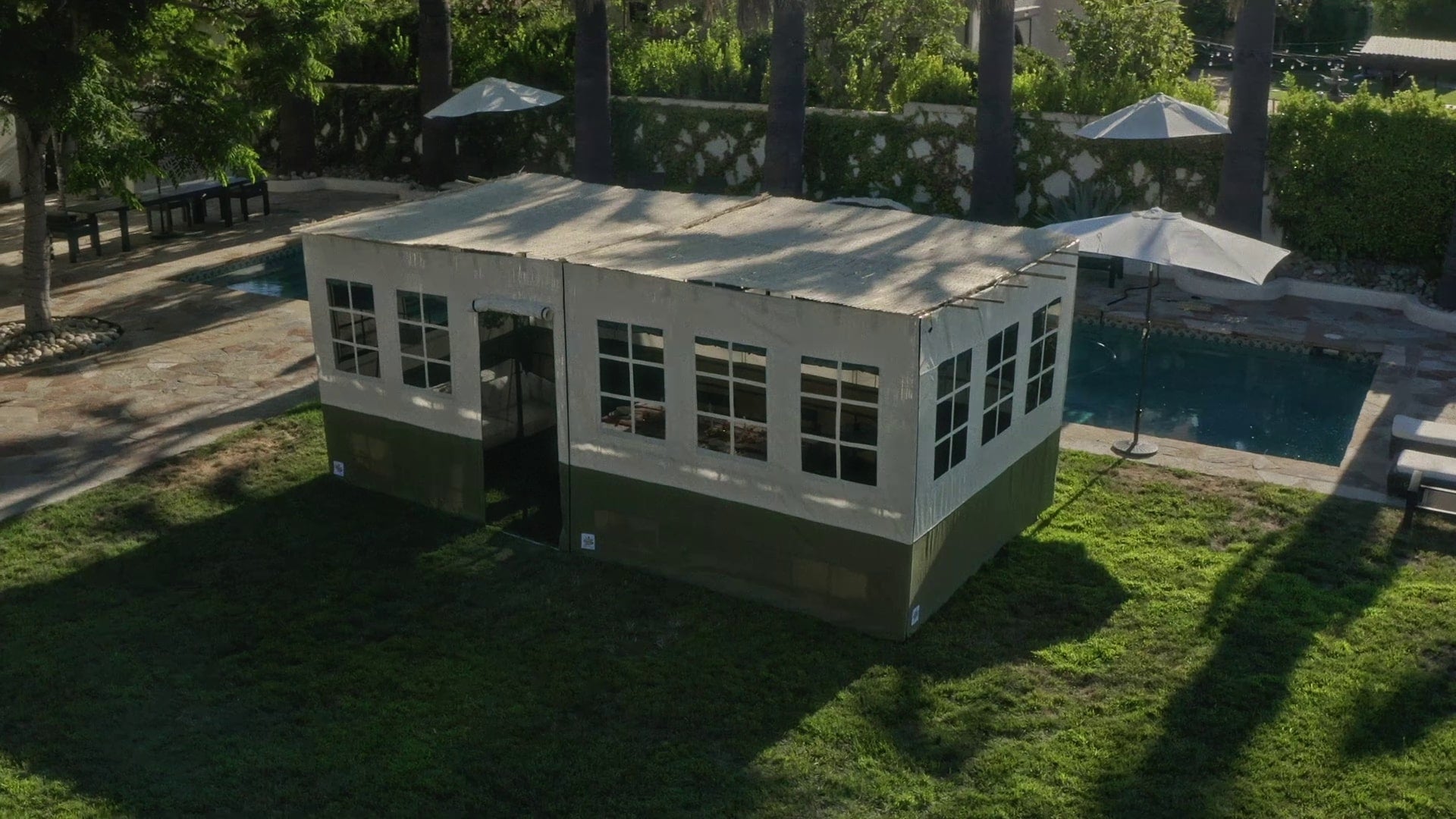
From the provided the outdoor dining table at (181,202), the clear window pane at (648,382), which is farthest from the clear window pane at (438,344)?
the outdoor dining table at (181,202)

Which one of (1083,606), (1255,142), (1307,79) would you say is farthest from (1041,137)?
(1307,79)

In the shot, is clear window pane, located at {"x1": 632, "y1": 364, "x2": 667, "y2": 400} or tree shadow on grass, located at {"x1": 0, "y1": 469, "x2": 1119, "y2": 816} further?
clear window pane, located at {"x1": 632, "y1": 364, "x2": 667, "y2": 400}

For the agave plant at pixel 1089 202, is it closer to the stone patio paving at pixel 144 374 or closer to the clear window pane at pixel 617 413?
the stone patio paving at pixel 144 374

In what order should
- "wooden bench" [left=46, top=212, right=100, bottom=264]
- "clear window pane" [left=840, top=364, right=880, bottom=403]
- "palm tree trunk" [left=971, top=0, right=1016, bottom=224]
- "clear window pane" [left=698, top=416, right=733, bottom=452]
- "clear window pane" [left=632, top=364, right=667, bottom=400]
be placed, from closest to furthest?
"clear window pane" [left=840, top=364, right=880, bottom=403], "clear window pane" [left=698, top=416, right=733, bottom=452], "clear window pane" [left=632, top=364, right=667, bottom=400], "palm tree trunk" [left=971, top=0, right=1016, bottom=224], "wooden bench" [left=46, top=212, right=100, bottom=264]

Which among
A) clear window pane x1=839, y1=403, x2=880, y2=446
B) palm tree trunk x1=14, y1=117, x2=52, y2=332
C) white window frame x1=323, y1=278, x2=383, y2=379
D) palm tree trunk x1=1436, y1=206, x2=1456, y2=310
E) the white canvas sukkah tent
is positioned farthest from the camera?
palm tree trunk x1=1436, y1=206, x2=1456, y2=310

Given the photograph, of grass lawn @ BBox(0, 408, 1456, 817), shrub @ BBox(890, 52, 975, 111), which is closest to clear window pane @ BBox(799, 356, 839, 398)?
grass lawn @ BBox(0, 408, 1456, 817)

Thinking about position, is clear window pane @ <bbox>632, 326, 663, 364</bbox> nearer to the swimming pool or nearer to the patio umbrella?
the patio umbrella

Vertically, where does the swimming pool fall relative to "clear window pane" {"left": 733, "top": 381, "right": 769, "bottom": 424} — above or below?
below
